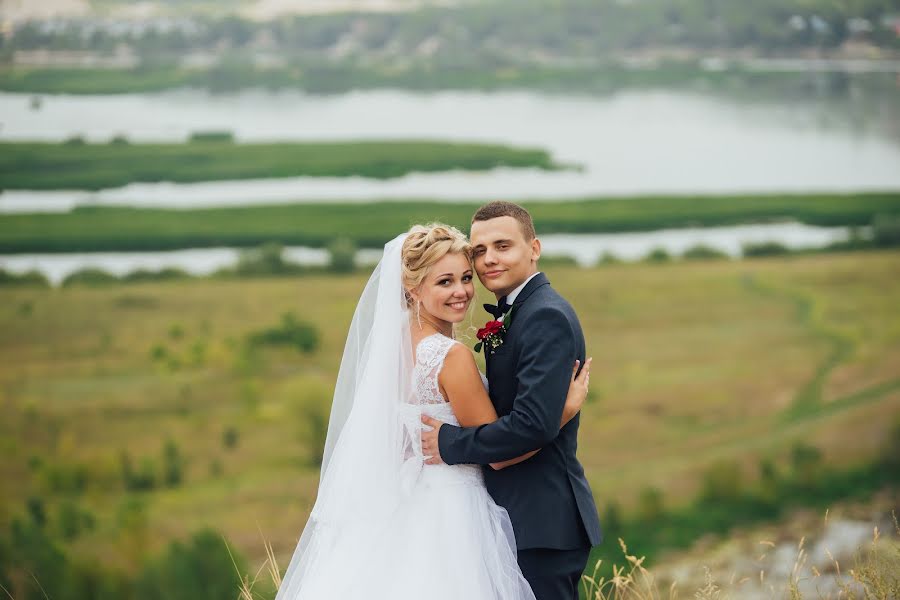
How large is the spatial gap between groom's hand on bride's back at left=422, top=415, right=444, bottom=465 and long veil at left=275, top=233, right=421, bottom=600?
3cm

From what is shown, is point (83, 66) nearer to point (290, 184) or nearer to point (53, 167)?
point (53, 167)

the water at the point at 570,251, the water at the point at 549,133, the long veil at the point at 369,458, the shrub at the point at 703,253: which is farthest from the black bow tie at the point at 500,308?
the shrub at the point at 703,253

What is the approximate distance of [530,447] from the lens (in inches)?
83.6

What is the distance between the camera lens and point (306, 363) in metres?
8.89

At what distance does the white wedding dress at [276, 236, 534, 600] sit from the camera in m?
2.27

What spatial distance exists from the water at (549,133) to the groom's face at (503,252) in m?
7.66

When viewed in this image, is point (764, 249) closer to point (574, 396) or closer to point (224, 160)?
point (224, 160)

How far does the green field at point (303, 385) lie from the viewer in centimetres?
839

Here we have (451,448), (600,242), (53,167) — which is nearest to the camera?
(451,448)

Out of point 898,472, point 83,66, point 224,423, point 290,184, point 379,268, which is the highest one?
point 83,66

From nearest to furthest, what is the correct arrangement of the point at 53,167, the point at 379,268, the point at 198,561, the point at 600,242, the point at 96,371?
the point at 379,268
the point at 198,561
the point at 96,371
the point at 53,167
the point at 600,242

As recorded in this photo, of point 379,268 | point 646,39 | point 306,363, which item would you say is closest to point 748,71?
point 646,39

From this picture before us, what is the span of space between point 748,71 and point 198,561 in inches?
283

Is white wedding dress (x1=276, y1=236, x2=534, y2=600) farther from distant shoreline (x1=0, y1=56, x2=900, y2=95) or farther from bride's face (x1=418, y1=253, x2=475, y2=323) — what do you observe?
distant shoreline (x1=0, y1=56, x2=900, y2=95)
